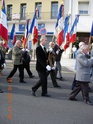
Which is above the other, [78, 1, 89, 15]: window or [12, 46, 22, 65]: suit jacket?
[78, 1, 89, 15]: window

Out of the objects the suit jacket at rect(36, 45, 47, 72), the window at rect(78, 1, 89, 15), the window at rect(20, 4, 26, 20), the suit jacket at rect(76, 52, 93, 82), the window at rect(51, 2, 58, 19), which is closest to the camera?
the suit jacket at rect(76, 52, 93, 82)

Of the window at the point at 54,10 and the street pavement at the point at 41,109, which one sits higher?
the window at the point at 54,10

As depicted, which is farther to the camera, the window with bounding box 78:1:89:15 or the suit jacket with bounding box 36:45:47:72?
the window with bounding box 78:1:89:15

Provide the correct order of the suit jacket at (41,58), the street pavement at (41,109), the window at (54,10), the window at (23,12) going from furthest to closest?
the window at (23,12), the window at (54,10), the suit jacket at (41,58), the street pavement at (41,109)

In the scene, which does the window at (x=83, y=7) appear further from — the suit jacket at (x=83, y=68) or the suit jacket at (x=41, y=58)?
the suit jacket at (x=83, y=68)

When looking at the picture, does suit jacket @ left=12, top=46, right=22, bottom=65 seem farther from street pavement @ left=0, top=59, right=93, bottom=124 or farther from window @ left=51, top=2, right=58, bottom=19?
window @ left=51, top=2, right=58, bottom=19

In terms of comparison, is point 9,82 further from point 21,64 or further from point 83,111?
point 83,111

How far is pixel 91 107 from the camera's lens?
7.18 metres

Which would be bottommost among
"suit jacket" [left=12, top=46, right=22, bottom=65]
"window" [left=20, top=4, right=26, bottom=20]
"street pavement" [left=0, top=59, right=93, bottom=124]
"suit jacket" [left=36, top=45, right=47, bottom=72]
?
"street pavement" [left=0, top=59, right=93, bottom=124]

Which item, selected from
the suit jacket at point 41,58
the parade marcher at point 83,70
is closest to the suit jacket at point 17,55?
the suit jacket at point 41,58

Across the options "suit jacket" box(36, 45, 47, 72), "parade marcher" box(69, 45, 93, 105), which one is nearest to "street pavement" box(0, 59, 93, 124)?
"parade marcher" box(69, 45, 93, 105)

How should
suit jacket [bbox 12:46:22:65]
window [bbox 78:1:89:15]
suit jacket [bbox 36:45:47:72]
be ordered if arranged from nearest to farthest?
suit jacket [bbox 36:45:47:72]
suit jacket [bbox 12:46:22:65]
window [bbox 78:1:89:15]

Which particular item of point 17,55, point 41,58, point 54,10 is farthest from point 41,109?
point 54,10

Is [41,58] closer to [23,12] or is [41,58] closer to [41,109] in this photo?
[41,109]
